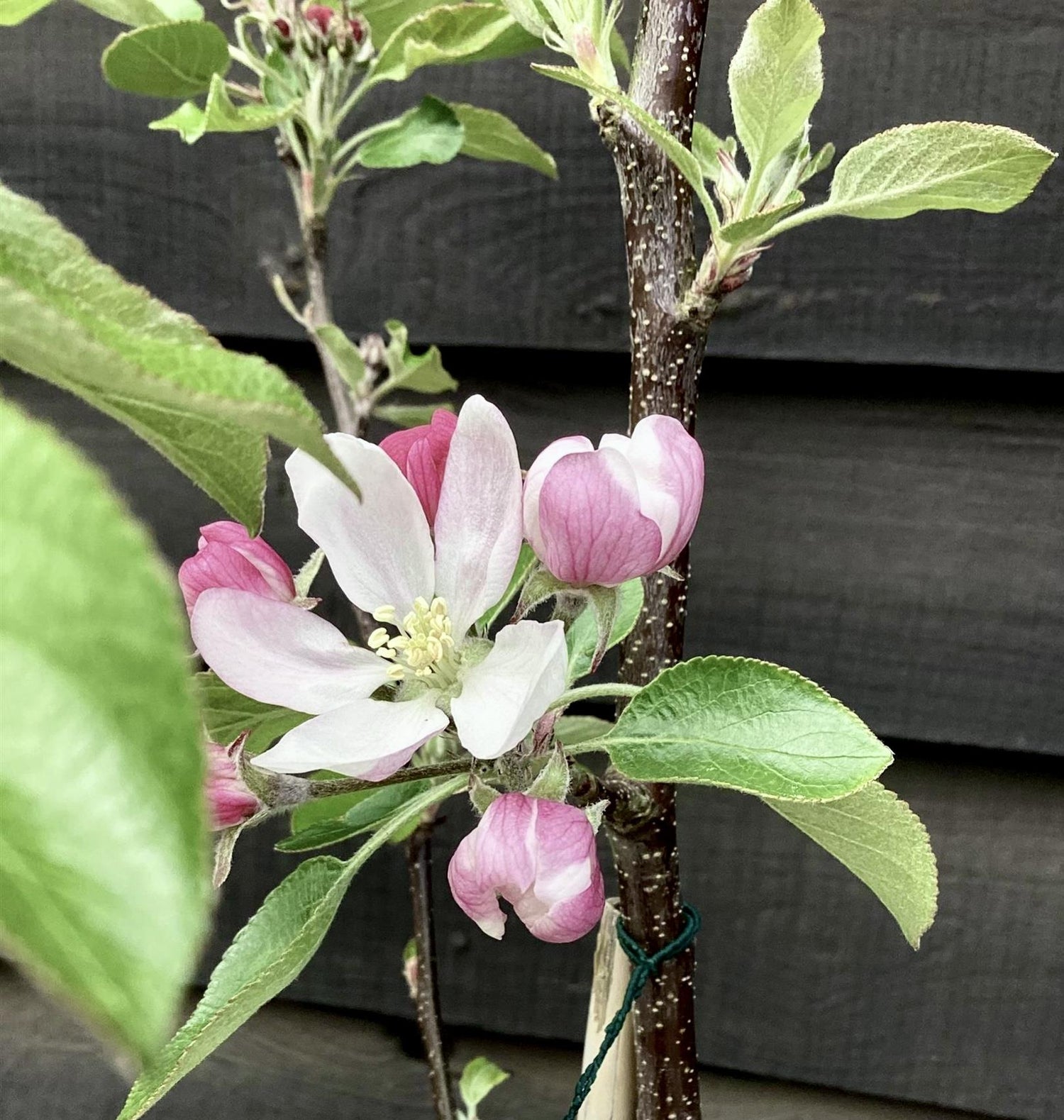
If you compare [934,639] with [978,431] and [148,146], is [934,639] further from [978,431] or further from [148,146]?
[148,146]

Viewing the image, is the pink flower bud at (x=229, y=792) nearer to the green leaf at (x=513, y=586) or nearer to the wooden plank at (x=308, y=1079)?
the green leaf at (x=513, y=586)

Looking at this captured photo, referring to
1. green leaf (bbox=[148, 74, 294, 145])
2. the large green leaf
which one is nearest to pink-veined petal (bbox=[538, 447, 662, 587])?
green leaf (bbox=[148, 74, 294, 145])

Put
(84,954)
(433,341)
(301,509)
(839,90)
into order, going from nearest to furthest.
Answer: (84,954) → (301,509) → (839,90) → (433,341)

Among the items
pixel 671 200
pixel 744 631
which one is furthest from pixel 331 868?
pixel 744 631

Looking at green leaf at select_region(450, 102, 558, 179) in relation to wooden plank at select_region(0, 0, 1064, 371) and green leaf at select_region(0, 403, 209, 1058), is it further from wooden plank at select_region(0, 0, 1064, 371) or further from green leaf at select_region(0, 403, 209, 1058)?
green leaf at select_region(0, 403, 209, 1058)

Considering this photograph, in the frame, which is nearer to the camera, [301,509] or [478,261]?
[301,509]

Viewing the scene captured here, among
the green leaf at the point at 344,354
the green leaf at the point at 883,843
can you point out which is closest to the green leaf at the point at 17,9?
the green leaf at the point at 344,354

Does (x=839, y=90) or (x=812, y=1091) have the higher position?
(x=839, y=90)
